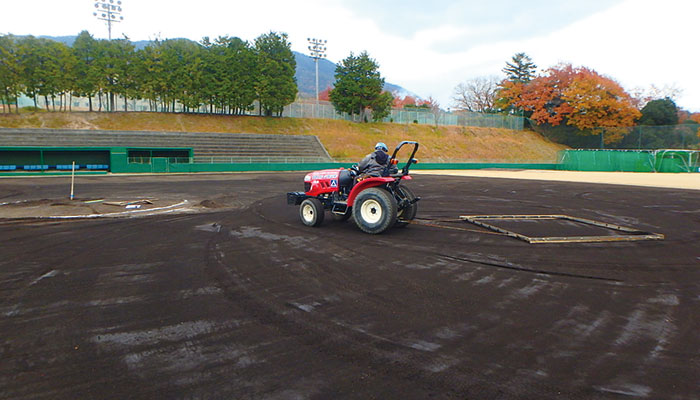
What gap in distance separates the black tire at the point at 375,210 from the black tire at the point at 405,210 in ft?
2.38

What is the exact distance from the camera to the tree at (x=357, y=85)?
51.8m

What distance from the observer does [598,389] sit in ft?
8.62

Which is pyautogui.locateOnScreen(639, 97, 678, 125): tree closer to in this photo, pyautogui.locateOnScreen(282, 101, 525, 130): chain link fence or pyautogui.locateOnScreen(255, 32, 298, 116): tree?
pyautogui.locateOnScreen(282, 101, 525, 130): chain link fence

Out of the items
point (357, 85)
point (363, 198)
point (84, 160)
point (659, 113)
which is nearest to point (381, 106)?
point (357, 85)

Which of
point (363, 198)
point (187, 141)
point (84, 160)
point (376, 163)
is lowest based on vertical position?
point (363, 198)

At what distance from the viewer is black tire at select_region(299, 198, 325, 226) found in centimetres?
816

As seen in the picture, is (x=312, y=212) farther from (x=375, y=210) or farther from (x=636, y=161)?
(x=636, y=161)

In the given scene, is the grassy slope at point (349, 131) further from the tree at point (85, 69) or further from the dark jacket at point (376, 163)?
the dark jacket at point (376, 163)

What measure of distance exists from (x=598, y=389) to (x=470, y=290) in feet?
6.44

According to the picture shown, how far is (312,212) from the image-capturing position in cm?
827

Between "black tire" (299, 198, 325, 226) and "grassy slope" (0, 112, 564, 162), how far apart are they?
3152cm

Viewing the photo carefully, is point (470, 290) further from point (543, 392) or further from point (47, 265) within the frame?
point (47, 265)

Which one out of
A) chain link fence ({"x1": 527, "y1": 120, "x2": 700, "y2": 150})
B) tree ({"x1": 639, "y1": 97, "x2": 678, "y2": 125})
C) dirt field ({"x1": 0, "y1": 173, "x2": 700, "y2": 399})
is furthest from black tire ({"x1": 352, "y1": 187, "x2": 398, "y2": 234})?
tree ({"x1": 639, "y1": 97, "x2": 678, "y2": 125})

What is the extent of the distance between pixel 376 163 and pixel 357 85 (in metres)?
46.0
